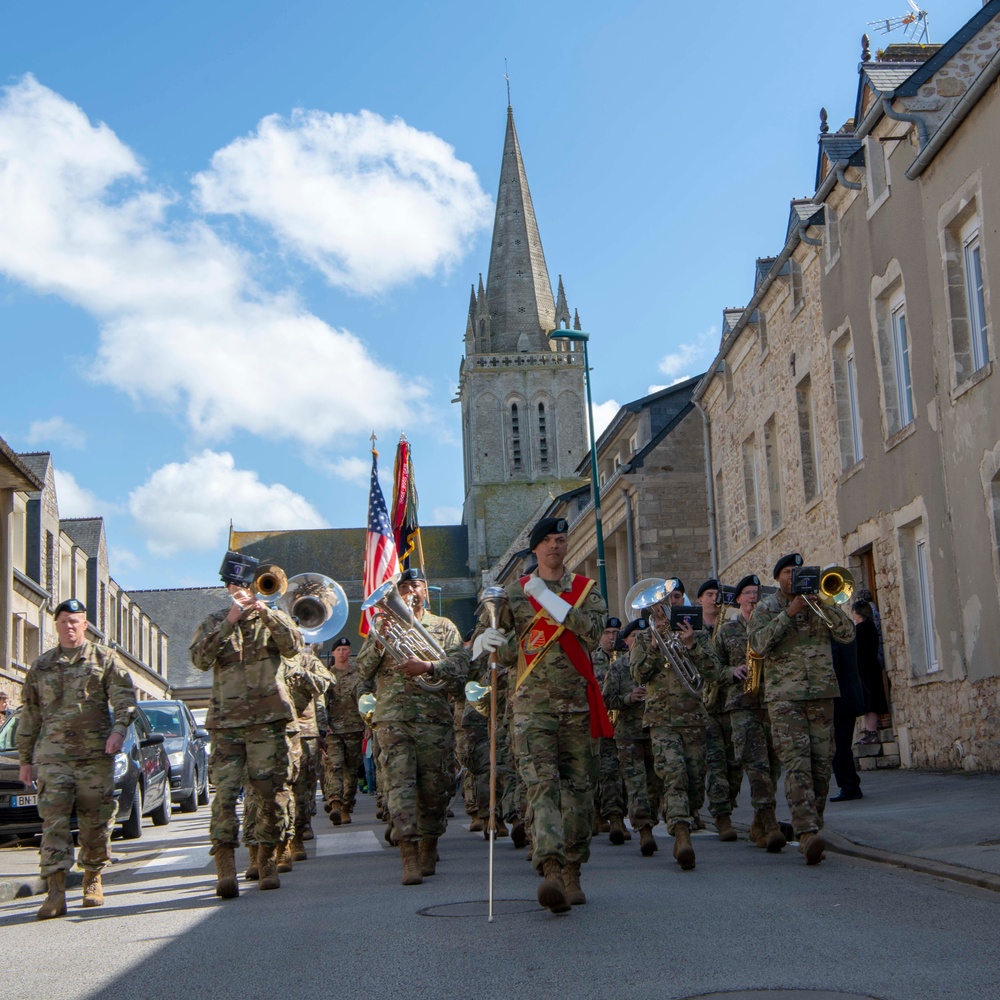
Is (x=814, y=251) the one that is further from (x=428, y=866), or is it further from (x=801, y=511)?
(x=428, y=866)

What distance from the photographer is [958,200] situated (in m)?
15.3

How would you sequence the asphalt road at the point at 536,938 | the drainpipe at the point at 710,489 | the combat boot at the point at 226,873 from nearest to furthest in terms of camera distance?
the asphalt road at the point at 536,938
the combat boot at the point at 226,873
the drainpipe at the point at 710,489

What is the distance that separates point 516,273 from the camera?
102 metres

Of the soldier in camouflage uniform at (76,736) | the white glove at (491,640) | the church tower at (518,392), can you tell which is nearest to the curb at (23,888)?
the soldier in camouflage uniform at (76,736)

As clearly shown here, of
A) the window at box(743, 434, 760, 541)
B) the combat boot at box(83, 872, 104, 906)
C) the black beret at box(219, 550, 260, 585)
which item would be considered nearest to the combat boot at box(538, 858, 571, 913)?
the black beret at box(219, 550, 260, 585)

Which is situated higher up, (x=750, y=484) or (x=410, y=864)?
(x=750, y=484)

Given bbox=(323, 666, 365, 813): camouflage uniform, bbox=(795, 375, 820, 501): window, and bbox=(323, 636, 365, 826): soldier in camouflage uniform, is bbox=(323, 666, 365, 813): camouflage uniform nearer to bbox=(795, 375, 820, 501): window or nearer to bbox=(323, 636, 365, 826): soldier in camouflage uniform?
bbox=(323, 636, 365, 826): soldier in camouflage uniform

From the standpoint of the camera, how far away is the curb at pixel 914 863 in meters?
7.56

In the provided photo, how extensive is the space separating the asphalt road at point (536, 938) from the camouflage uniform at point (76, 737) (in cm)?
55

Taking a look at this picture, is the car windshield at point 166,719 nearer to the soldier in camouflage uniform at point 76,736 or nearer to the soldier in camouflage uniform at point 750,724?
the soldier in camouflage uniform at point 76,736

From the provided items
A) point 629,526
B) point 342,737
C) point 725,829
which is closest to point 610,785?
point 725,829

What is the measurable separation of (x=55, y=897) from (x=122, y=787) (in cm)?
630

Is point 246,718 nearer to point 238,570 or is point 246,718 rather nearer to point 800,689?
point 238,570

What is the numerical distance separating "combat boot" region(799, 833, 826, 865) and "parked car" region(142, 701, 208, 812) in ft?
43.8
